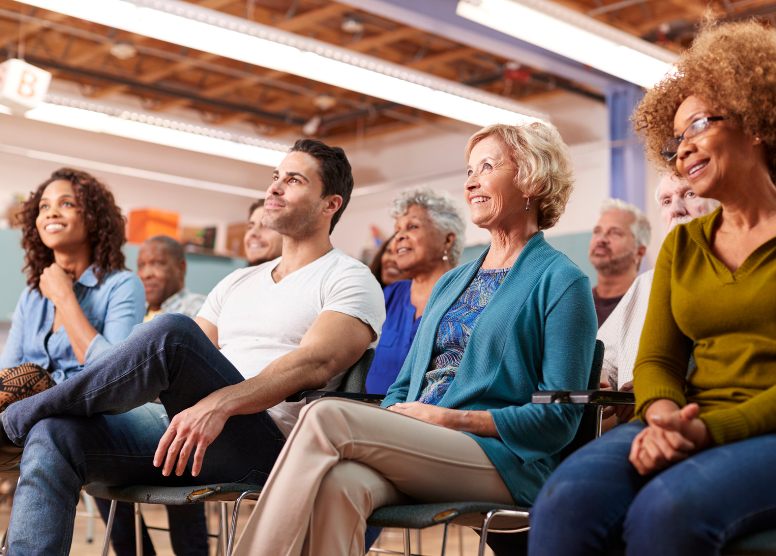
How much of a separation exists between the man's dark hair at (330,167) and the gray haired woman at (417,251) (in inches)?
22.7

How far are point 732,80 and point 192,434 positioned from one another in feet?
4.23

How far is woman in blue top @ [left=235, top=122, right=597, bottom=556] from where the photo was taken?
54.7 inches

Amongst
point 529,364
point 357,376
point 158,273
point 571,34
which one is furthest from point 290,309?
point 571,34

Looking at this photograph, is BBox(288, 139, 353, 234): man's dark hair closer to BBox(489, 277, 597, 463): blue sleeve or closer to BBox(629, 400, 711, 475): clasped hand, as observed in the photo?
BBox(489, 277, 597, 463): blue sleeve

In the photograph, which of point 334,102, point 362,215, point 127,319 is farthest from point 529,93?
point 127,319

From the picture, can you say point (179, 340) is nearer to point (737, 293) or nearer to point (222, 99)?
point (737, 293)

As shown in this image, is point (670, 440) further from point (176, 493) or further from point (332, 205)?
point (332, 205)

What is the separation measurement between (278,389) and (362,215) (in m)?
8.51

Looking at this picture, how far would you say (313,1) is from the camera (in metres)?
6.49

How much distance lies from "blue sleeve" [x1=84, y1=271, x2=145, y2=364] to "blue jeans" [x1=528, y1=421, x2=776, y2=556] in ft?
5.40

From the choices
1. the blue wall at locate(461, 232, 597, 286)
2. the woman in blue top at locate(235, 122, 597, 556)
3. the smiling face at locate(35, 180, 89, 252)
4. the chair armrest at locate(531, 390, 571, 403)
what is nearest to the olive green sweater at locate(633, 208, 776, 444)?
the chair armrest at locate(531, 390, 571, 403)

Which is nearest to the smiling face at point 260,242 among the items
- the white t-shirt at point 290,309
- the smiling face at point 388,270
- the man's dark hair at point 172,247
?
the smiling face at point 388,270

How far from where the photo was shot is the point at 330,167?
2.50 metres

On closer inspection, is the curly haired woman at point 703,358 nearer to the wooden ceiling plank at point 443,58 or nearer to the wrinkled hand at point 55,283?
the wrinkled hand at point 55,283
